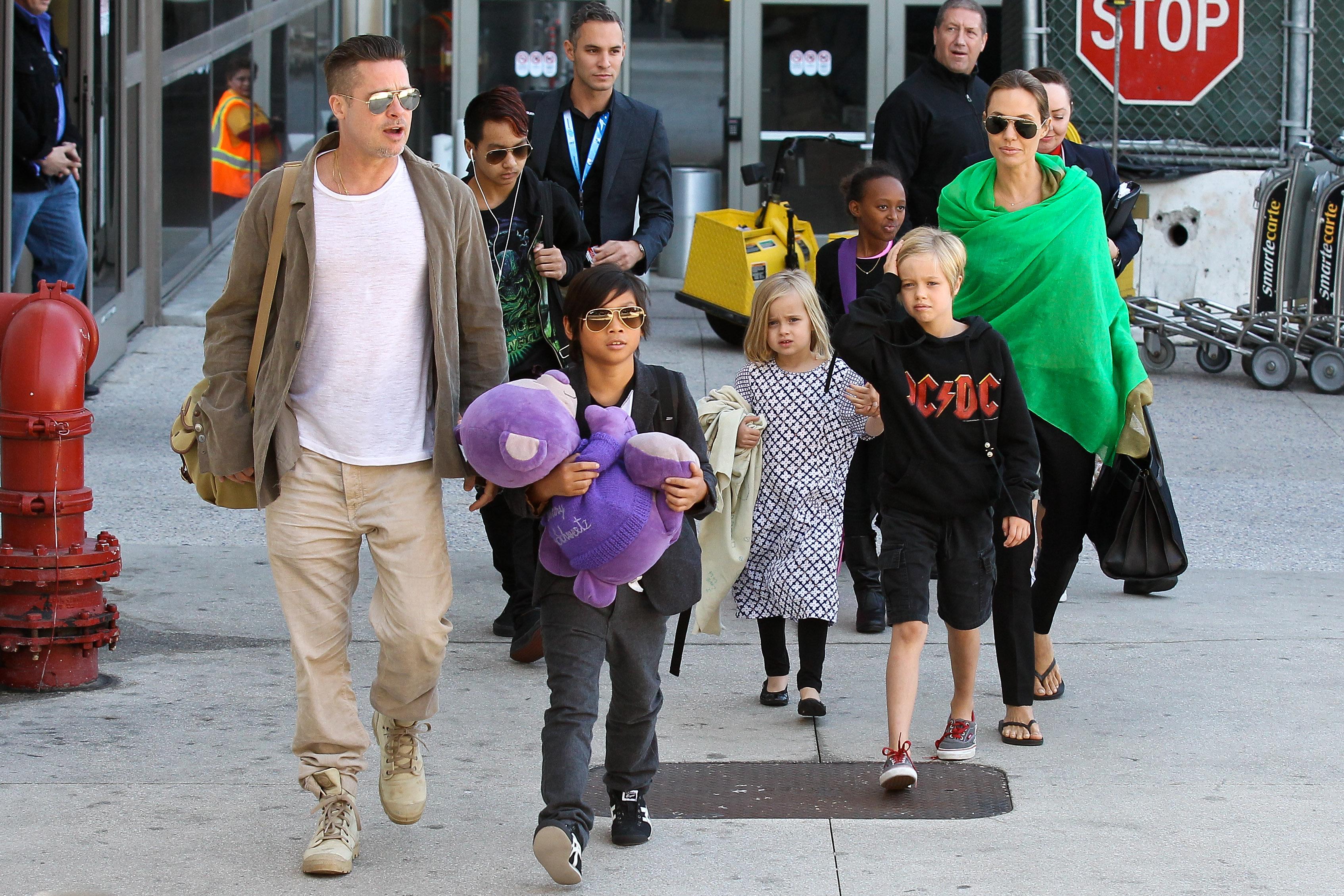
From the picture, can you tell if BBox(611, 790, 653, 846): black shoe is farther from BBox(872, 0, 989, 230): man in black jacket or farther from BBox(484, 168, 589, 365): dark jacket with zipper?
BBox(872, 0, 989, 230): man in black jacket

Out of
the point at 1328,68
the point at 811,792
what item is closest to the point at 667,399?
the point at 811,792

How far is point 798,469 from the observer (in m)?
5.07

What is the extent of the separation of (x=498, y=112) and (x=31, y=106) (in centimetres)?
409

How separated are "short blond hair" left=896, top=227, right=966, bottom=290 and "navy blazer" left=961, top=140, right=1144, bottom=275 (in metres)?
1.04

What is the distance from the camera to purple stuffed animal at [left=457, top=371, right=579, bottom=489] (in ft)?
11.7

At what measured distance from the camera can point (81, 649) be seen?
5.00m

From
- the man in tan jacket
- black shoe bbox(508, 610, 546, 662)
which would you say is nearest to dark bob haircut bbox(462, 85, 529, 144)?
the man in tan jacket

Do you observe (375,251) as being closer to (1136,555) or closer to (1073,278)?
(1073,278)

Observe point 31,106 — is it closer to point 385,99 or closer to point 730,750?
point 385,99

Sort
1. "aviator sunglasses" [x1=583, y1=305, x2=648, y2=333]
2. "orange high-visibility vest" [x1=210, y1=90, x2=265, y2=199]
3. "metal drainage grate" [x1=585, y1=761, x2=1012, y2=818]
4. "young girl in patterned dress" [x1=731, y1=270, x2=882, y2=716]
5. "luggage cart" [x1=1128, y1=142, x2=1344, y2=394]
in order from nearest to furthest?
"aviator sunglasses" [x1=583, y1=305, x2=648, y2=333]
"metal drainage grate" [x1=585, y1=761, x2=1012, y2=818]
"young girl in patterned dress" [x1=731, y1=270, x2=882, y2=716]
"luggage cart" [x1=1128, y1=142, x2=1344, y2=394]
"orange high-visibility vest" [x1=210, y1=90, x2=265, y2=199]

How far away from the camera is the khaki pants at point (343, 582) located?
12.5 ft

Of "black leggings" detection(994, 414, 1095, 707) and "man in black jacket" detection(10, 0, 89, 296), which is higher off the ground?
"man in black jacket" detection(10, 0, 89, 296)

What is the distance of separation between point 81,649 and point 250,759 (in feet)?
2.80

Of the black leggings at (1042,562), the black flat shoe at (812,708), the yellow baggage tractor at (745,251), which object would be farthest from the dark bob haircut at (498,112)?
the yellow baggage tractor at (745,251)
